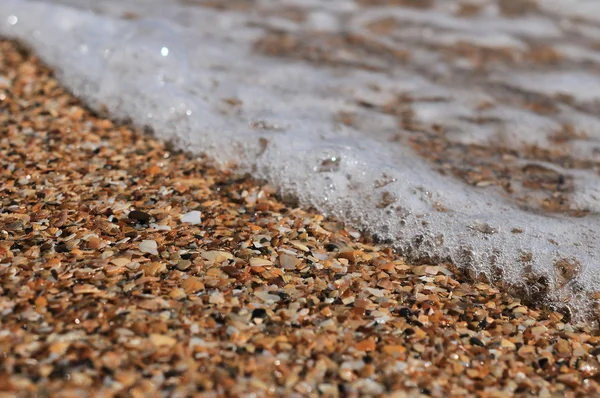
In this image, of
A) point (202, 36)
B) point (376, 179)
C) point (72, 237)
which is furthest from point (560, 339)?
point (202, 36)

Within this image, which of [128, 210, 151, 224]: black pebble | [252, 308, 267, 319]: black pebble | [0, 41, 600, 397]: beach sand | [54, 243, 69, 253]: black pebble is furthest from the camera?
[128, 210, 151, 224]: black pebble

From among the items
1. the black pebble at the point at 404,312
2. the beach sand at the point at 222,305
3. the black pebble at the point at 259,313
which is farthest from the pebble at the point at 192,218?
the black pebble at the point at 404,312

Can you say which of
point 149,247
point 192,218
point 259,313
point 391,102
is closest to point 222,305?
point 259,313

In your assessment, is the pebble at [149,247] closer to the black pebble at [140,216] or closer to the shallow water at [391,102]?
the black pebble at [140,216]

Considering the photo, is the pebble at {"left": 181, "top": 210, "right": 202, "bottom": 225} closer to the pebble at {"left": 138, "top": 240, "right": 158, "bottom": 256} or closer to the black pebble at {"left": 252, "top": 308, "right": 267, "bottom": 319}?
the pebble at {"left": 138, "top": 240, "right": 158, "bottom": 256}

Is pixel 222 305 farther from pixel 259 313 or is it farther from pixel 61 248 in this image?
pixel 61 248

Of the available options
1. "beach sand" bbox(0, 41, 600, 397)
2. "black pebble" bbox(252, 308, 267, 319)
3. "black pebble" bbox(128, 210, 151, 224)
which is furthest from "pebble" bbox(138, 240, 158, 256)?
"black pebble" bbox(252, 308, 267, 319)
